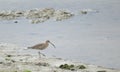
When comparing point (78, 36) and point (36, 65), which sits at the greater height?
point (36, 65)

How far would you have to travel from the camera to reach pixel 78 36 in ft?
121

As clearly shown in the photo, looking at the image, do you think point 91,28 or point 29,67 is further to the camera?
point 91,28

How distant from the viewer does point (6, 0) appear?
88562mm

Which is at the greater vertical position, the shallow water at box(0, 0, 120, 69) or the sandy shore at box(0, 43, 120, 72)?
the sandy shore at box(0, 43, 120, 72)

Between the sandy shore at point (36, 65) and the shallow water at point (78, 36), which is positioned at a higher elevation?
the sandy shore at point (36, 65)

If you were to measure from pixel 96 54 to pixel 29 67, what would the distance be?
797 cm

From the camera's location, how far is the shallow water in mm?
29109

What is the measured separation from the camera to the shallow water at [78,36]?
2911cm

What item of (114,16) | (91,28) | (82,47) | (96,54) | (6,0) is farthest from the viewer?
(6,0)

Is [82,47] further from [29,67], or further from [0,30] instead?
[0,30]

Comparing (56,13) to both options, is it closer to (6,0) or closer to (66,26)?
(66,26)

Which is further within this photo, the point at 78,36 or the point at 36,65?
the point at 78,36

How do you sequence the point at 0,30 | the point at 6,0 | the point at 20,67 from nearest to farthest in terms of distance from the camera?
the point at 20,67
the point at 0,30
the point at 6,0

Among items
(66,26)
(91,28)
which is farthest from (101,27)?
(66,26)
